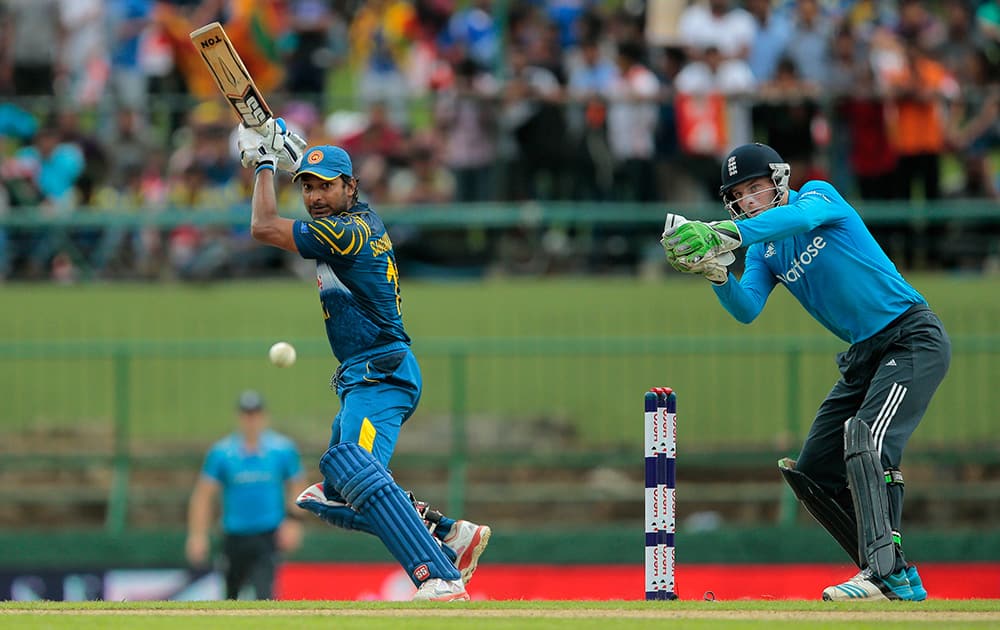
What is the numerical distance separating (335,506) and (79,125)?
400 inches

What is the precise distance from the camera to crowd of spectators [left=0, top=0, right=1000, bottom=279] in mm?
17656

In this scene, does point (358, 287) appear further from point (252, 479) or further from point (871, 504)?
point (252, 479)

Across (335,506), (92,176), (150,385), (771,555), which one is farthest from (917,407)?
(92,176)

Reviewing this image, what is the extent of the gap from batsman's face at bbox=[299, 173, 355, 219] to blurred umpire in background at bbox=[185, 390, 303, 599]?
18.5 feet

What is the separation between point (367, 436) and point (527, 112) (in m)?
8.99

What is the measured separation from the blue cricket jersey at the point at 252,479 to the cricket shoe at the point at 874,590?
7.08 m

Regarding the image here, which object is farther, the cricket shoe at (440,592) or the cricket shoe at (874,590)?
the cricket shoe at (440,592)

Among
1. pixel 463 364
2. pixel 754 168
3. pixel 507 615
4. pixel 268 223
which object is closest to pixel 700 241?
pixel 754 168

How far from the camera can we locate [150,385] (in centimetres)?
1689

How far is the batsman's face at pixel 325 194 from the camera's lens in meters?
9.55

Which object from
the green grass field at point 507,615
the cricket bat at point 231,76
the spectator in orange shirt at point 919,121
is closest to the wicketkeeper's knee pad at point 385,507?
the green grass field at point 507,615

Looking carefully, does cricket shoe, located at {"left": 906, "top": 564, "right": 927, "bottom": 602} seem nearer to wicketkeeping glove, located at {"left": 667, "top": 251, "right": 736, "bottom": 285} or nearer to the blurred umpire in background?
wicketkeeping glove, located at {"left": 667, "top": 251, "right": 736, "bottom": 285}

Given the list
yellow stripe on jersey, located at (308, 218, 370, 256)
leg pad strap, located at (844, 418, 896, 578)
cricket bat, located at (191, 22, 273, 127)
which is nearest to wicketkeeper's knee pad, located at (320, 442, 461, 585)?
yellow stripe on jersey, located at (308, 218, 370, 256)

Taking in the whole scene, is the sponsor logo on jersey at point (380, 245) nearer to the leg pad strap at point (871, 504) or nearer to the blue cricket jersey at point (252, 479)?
the leg pad strap at point (871, 504)
